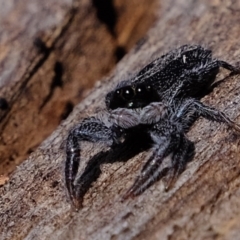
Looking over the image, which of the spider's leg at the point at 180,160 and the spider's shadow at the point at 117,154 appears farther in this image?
the spider's shadow at the point at 117,154

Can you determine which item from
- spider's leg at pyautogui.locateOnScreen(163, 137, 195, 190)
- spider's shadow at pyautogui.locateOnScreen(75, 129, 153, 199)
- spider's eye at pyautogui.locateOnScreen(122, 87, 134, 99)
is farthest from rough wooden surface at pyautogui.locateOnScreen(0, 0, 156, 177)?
spider's leg at pyautogui.locateOnScreen(163, 137, 195, 190)

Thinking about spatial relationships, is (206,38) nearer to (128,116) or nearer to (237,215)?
(128,116)

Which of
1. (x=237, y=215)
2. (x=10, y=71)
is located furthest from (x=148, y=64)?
(x=237, y=215)

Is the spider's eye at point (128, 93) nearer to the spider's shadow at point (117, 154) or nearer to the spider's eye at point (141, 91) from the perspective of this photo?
the spider's eye at point (141, 91)

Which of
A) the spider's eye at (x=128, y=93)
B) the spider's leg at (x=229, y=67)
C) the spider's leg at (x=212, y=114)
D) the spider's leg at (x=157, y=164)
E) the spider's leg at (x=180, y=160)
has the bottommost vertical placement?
the spider's leg at (x=229, y=67)

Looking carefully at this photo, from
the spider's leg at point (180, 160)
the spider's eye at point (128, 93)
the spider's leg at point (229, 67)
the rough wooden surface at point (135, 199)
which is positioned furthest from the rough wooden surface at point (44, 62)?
→ the spider's leg at point (180, 160)

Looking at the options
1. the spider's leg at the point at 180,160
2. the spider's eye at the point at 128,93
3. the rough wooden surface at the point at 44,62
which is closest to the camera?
the spider's leg at the point at 180,160

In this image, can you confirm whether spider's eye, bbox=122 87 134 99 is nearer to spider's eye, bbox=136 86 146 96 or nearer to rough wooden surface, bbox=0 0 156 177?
spider's eye, bbox=136 86 146 96
